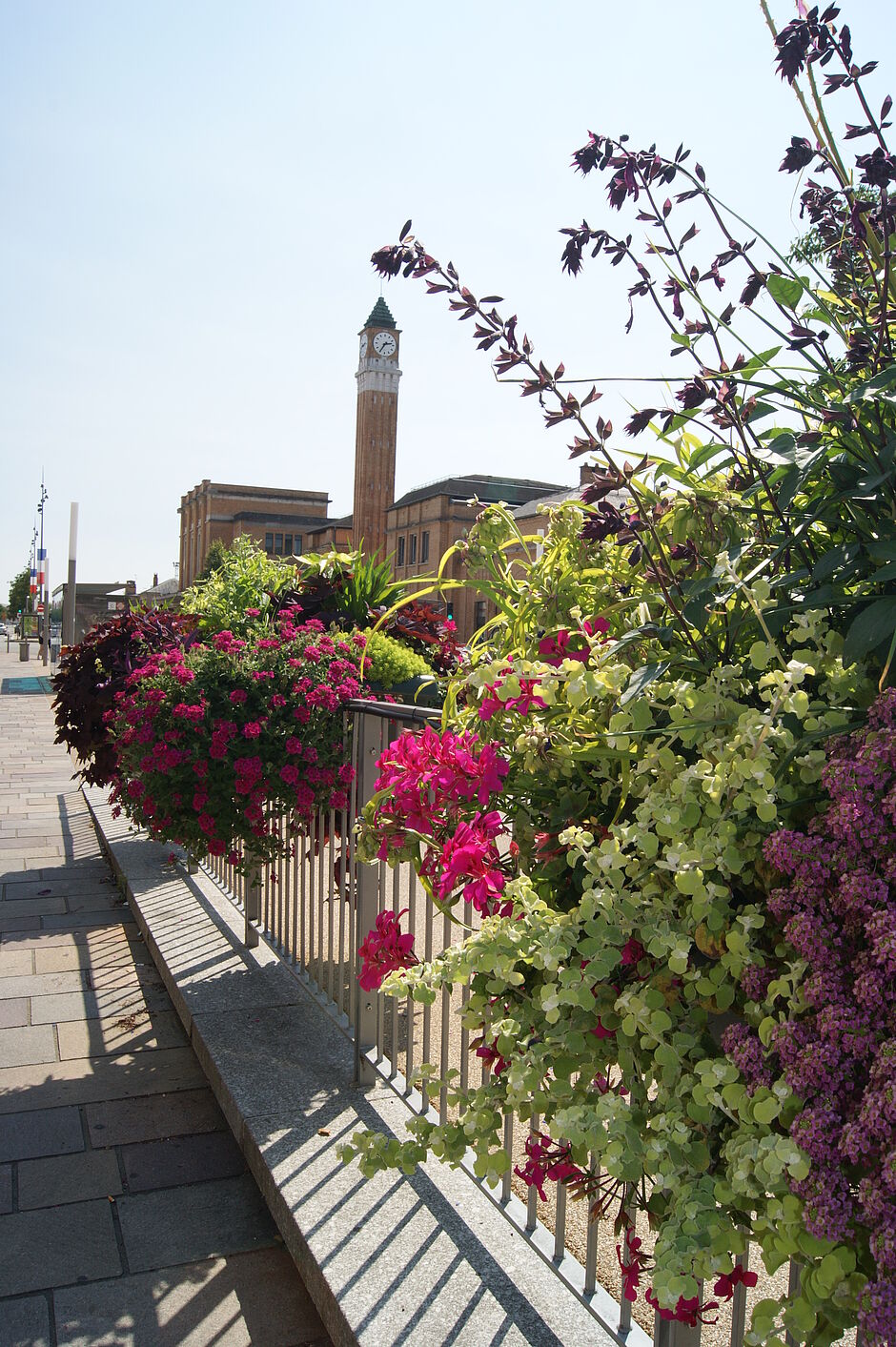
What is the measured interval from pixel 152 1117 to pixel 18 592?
102085 mm

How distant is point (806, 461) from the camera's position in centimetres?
109

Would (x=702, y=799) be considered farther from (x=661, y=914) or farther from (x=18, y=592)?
(x=18, y=592)

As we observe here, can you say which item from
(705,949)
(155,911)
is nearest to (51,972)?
(155,911)

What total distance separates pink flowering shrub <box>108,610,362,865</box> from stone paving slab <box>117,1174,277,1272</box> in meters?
1.21

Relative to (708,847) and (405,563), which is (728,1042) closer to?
(708,847)

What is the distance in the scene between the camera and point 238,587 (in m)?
5.67

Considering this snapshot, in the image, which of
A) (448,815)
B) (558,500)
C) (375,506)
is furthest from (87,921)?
(375,506)

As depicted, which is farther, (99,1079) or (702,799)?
(99,1079)

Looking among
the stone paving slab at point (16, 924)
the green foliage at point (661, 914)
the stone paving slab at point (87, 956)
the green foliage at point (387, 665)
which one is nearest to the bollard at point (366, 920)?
the green foliage at point (387, 665)

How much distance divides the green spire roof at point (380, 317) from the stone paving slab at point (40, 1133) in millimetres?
72573

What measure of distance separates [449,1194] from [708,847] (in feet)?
5.82

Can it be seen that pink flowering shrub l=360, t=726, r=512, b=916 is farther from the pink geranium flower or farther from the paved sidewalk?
the paved sidewalk

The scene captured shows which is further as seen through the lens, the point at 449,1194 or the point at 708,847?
the point at 449,1194

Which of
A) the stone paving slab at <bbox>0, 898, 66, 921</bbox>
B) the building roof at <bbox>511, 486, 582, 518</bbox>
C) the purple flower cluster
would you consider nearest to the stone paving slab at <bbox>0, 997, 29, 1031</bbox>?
the stone paving slab at <bbox>0, 898, 66, 921</bbox>
